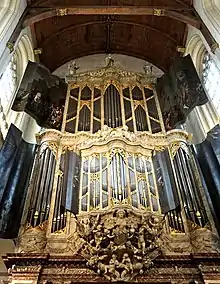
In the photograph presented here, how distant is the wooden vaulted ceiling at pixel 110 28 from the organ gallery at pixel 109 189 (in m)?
1.96

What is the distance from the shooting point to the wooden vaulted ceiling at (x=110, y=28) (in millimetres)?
12195

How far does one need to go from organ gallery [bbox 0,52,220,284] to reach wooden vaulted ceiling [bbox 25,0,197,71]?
77.1 inches

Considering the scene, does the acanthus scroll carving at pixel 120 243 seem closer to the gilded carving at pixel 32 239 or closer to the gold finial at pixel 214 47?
the gilded carving at pixel 32 239

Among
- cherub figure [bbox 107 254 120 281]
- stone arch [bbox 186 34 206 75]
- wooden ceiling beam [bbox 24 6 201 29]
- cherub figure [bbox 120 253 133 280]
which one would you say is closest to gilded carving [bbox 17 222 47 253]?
cherub figure [bbox 107 254 120 281]

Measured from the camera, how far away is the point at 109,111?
465 inches

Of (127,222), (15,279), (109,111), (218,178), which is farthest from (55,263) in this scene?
(109,111)

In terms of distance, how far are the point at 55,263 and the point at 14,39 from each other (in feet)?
20.2

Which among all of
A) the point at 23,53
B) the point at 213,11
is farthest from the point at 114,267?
the point at 23,53

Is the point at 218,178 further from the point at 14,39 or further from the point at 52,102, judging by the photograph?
the point at 14,39

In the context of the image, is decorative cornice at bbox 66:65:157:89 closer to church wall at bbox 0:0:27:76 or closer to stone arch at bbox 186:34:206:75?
stone arch at bbox 186:34:206:75

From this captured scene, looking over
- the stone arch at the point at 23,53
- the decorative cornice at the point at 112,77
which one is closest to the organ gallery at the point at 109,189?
the decorative cornice at the point at 112,77

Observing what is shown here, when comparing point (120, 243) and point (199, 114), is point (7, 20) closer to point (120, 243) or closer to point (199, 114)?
point (199, 114)

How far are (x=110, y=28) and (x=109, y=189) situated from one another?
826 centimetres

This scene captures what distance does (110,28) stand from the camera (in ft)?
48.9
